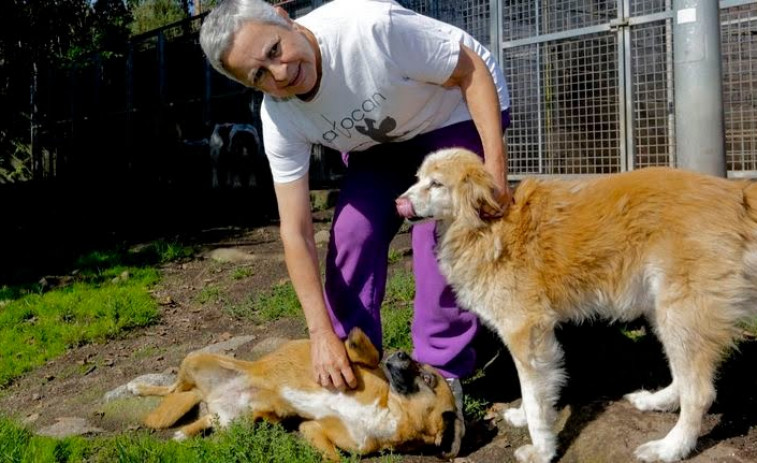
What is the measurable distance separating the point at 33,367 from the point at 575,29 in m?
6.13

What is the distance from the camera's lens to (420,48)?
10.6 feet

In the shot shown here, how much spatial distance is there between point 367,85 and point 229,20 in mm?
643

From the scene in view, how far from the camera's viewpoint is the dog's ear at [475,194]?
3250mm

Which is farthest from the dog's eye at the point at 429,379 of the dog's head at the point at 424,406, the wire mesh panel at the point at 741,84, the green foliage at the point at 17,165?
the green foliage at the point at 17,165

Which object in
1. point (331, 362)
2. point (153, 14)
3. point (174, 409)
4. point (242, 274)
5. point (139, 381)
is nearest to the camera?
point (331, 362)

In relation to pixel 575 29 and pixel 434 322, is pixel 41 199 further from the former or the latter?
pixel 434 322

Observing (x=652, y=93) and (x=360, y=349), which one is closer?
(x=360, y=349)

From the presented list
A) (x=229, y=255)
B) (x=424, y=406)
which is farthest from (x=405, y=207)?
(x=229, y=255)

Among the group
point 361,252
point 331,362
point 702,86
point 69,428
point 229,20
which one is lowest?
point 69,428

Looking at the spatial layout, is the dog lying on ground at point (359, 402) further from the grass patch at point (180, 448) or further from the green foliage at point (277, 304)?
the green foliage at point (277, 304)

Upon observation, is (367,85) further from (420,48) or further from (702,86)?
(702,86)

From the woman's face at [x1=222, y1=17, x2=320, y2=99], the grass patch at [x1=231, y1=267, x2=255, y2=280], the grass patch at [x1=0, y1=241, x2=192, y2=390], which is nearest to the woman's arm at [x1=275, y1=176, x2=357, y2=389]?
the woman's face at [x1=222, y1=17, x2=320, y2=99]

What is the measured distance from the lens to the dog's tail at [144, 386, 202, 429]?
3.63 meters

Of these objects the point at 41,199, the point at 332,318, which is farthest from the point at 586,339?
the point at 41,199
